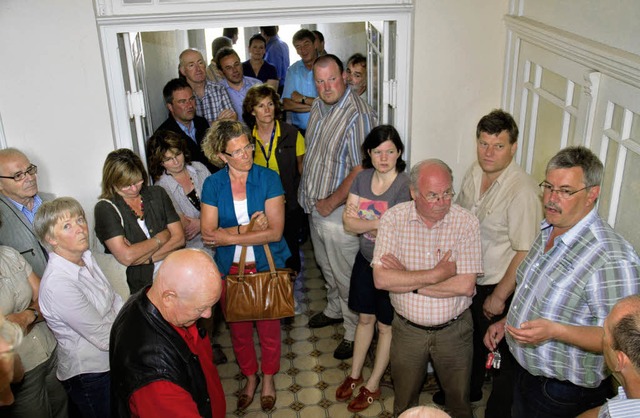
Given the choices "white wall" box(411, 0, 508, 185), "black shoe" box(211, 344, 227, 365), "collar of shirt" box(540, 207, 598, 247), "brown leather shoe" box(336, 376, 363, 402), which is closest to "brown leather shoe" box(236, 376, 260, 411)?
"black shoe" box(211, 344, 227, 365)

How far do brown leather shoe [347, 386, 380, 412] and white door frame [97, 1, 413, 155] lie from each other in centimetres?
202

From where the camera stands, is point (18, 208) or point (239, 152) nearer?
point (18, 208)

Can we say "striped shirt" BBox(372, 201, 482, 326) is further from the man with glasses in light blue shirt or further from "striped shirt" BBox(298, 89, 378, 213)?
the man with glasses in light blue shirt

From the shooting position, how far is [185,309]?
2305 mm

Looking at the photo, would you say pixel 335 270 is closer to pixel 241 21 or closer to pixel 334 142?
pixel 334 142

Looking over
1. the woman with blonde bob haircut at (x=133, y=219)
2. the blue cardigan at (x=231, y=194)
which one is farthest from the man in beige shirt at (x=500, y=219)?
the woman with blonde bob haircut at (x=133, y=219)

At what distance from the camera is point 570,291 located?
252 cm

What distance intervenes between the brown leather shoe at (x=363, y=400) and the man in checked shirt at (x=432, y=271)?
2.22ft

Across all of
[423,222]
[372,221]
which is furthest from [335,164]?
[423,222]

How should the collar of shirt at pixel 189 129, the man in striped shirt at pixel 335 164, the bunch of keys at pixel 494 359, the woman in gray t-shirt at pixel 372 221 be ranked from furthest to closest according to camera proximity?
the collar of shirt at pixel 189 129
the man in striped shirt at pixel 335 164
the woman in gray t-shirt at pixel 372 221
the bunch of keys at pixel 494 359

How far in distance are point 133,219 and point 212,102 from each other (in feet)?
6.76

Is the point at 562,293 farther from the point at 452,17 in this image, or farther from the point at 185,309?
the point at 452,17

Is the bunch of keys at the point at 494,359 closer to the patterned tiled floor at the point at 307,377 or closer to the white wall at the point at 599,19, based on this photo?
the patterned tiled floor at the point at 307,377

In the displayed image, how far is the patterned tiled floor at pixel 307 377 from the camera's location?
3879 millimetres
